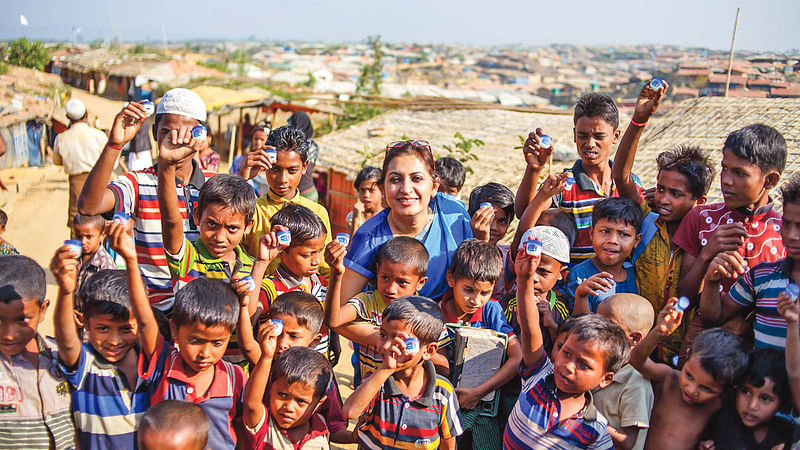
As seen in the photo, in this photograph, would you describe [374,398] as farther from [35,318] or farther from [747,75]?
[747,75]

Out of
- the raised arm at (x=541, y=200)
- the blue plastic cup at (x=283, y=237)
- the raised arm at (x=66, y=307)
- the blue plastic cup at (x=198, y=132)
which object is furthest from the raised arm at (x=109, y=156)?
the raised arm at (x=541, y=200)

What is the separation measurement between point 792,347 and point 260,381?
219cm

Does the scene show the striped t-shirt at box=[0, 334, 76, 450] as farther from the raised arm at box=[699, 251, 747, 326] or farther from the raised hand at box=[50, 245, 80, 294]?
the raised arm at box=[699, 251, 747, 326]

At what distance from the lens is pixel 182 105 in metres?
3.28

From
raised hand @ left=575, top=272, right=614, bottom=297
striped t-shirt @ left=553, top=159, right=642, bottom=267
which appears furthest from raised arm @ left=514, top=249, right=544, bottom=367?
striped t-shirt @ left=553, top=159, right=642, bottom=267

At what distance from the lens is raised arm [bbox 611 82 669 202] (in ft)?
10.8

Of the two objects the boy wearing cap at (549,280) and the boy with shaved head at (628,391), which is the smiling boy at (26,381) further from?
the boy with shaved head at (628,391)

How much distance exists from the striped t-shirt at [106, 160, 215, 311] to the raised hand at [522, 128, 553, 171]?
1932 mm

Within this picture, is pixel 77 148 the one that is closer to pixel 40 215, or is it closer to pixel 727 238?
pixel 40 215

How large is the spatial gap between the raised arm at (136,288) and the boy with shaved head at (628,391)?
206 cm

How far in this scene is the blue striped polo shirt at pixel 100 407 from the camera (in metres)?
2.56

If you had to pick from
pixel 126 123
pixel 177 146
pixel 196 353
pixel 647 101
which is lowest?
pixel 196 353

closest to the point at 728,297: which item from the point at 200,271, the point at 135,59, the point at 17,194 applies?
the point at 200,271

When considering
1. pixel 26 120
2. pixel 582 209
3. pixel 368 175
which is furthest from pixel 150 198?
pixel 26 120
